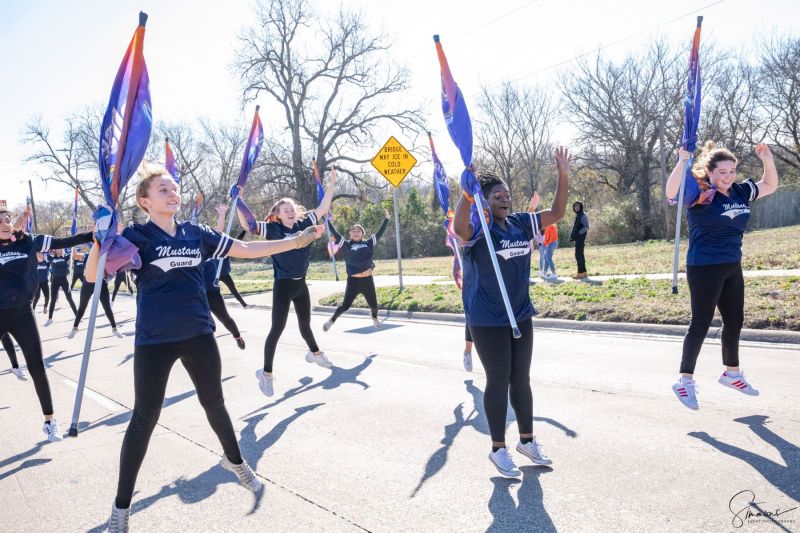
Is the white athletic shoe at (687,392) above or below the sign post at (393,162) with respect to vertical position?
below

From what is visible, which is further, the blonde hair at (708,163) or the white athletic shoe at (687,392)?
the blonde hair at (708,163)

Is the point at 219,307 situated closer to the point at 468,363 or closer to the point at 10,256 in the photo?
the point at 10,256

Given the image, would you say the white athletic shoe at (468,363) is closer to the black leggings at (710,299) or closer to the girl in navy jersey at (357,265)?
the black leggings at (710,299)

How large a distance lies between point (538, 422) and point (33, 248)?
199 inches

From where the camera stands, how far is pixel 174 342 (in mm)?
3738

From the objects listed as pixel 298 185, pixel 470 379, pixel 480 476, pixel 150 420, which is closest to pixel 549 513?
pixel 480 476

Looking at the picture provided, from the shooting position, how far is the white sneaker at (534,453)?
4.32m

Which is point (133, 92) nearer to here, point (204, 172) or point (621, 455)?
point (621, 455)

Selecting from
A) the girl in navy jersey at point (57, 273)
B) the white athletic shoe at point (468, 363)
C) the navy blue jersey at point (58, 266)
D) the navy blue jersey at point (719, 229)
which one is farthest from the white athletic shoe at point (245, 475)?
the navy blue jersey at point (58, 266)

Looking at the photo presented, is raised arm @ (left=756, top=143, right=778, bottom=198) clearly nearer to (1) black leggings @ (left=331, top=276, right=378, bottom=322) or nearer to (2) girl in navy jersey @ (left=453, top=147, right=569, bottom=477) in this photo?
(2) girl in navy jersey @ (left=453, top=147, right=569, bottom=477)

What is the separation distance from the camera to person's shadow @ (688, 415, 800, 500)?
148 inches

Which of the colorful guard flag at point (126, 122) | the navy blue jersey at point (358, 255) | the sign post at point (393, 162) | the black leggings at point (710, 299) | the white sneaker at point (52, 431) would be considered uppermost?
the sign post at point (393, 162)

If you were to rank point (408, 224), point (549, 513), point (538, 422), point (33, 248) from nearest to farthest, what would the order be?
point (549, 513) → point (538, 422) → point (33, 248) → point (408, 224)

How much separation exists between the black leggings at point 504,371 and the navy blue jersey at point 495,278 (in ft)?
0.25
